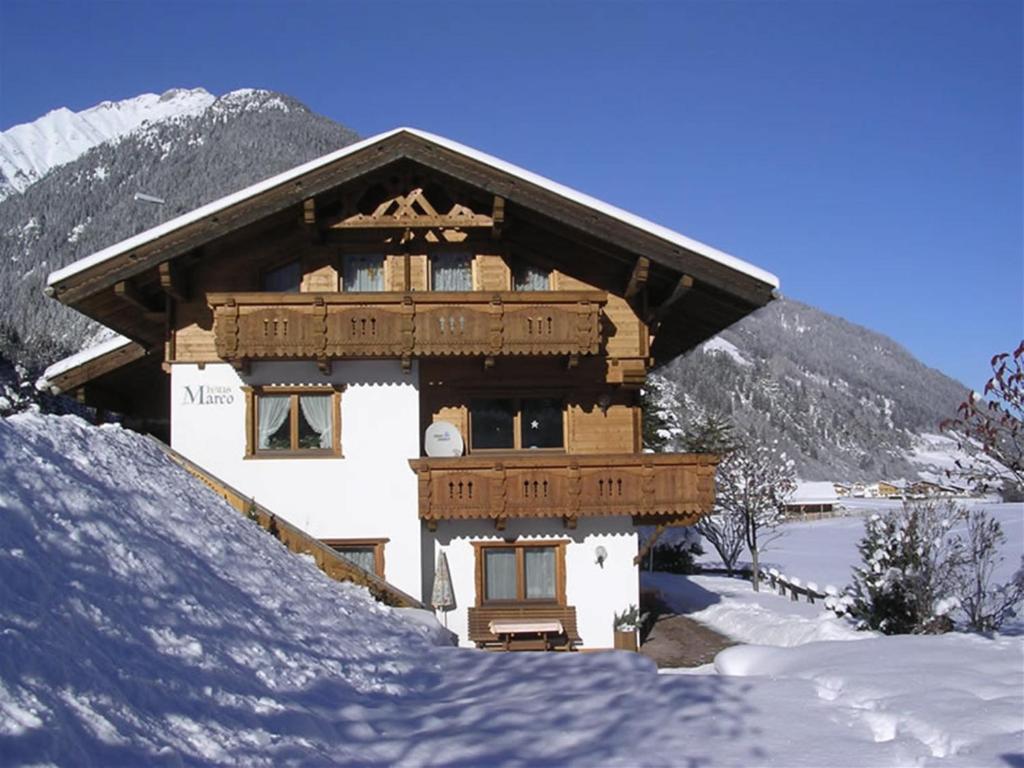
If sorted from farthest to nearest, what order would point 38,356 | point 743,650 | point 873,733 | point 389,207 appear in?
1. point 38,356
2. point 389,207
3. point 743,650
4. point 873,733

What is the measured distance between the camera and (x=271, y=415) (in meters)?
18.1

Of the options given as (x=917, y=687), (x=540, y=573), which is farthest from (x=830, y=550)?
(x=917, y=687)

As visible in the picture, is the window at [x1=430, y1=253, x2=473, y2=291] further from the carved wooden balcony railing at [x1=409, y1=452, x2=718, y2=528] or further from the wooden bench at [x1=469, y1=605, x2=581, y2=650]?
the wooden bench at [x1=469, y1=605, x2=581, y2=650]

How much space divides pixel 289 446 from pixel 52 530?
417 inches

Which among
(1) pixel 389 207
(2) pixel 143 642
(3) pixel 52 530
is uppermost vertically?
(1) pixel 389 207

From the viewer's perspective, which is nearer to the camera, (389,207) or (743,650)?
(743,650)

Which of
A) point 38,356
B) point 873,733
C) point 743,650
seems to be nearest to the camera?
point 873,733

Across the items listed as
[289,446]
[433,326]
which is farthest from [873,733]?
[289,446]

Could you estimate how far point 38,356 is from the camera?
233ft

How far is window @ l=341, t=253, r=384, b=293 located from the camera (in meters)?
19.1

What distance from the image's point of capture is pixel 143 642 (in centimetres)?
672

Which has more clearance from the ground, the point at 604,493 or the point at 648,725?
the point at 604,493

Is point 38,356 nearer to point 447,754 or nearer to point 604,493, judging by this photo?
point 604,493

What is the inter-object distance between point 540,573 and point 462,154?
26.4 ft
